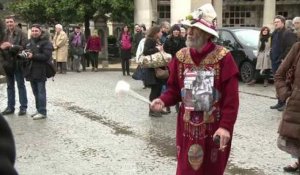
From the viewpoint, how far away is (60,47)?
760 inches

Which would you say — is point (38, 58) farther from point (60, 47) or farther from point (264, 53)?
point (60, 47)

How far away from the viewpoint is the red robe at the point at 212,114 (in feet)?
13.5

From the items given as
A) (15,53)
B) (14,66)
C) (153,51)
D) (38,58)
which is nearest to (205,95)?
(153,51)

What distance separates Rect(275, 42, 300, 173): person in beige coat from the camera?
5.22 metres

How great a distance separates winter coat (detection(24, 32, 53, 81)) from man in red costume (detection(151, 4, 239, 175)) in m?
5.70

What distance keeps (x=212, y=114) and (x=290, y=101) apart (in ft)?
4.59

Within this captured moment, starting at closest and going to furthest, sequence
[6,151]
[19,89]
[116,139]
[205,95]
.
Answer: [6,151] < [205,95] < [116,139] < [19,89]

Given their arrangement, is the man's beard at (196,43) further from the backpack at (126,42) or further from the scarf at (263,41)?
the backpack at (126,42)

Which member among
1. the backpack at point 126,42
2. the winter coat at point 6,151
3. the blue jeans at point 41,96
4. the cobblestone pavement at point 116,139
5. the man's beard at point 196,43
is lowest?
the cobblestone pavement at point 116,139

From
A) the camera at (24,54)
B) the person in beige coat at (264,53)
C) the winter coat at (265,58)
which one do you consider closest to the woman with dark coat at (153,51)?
the camera at (24,54)

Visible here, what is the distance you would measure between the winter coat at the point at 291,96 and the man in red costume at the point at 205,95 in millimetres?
1240

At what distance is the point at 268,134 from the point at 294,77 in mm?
2997

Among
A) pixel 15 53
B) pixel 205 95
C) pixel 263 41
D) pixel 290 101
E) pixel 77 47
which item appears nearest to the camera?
pixel 205 95

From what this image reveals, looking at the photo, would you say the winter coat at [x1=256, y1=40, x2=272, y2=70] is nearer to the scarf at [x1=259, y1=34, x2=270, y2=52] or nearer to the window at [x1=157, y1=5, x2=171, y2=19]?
the scarf at [x1=259, y1=34, x2=270, y2=52]
